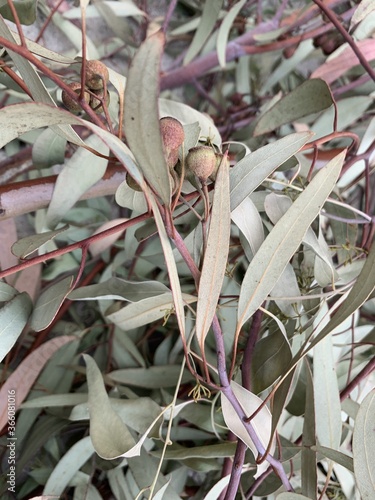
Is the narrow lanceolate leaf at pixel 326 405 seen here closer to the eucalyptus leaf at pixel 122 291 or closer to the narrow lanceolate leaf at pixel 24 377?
the eucalyptus leaf at pixel 122 291

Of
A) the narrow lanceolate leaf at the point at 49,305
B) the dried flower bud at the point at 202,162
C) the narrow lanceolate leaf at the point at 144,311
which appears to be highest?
the dried flower bud at the point at 202,162

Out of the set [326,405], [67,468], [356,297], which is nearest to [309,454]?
[326,405]

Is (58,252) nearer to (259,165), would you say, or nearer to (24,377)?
(259,165)

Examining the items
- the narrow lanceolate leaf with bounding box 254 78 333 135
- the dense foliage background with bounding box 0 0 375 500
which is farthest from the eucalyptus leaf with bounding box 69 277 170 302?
the narrow lanceolate leaf with bounding box 254 78 333 135

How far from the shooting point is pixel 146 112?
0.88 ft

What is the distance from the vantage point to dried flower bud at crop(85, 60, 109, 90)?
38cm

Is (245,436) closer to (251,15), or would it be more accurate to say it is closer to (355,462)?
(355,462)

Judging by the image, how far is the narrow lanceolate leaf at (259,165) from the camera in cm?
37

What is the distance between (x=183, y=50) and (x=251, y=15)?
13 centimetres

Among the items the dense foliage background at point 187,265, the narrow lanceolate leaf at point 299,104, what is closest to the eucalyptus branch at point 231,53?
the dense foliage background at point 187,265

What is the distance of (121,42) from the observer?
844 mm

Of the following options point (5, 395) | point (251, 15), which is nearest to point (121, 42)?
point (251, 15)

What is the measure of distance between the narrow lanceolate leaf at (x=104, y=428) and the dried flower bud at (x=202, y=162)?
0.74 ft

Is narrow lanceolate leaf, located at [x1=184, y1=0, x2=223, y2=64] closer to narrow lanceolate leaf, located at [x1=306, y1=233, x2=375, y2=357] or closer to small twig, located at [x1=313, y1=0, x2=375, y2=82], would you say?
small twig, located at [x1=313, y1=0, x2=375, y2=82]
